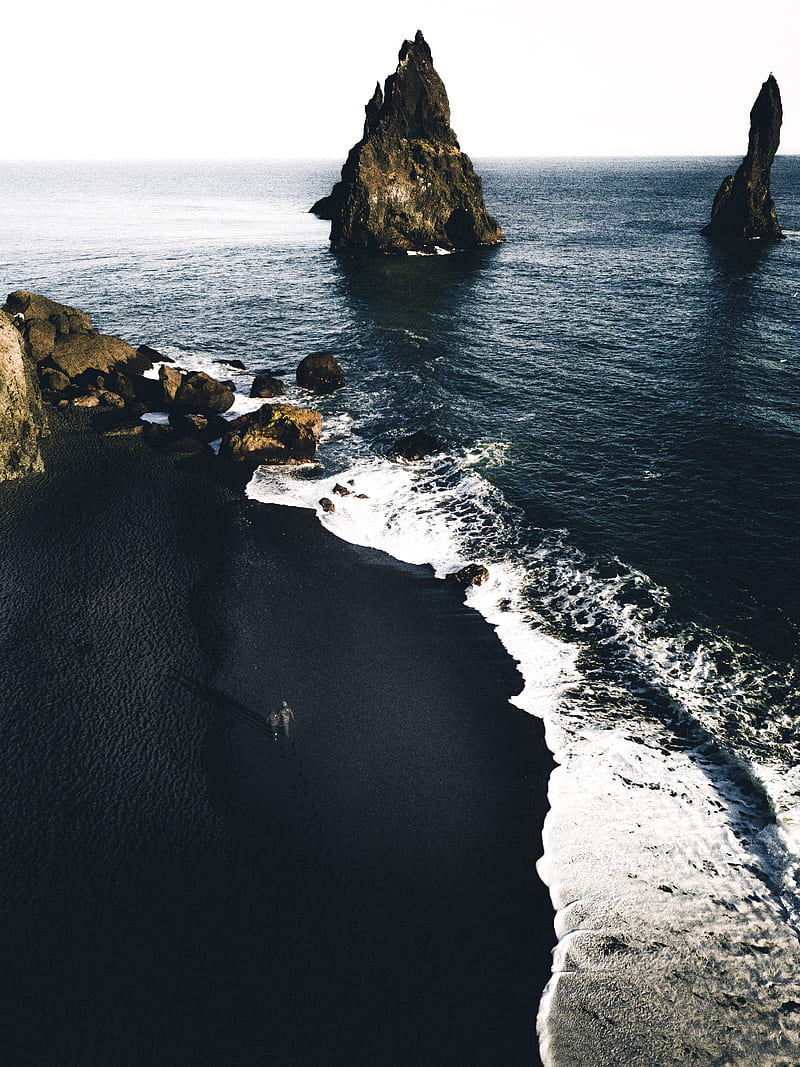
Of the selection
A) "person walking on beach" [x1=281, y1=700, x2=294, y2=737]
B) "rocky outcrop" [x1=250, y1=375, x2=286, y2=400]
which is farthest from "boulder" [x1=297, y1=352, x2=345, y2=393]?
"person walking on beach" [x1=281, y1=700, x2=294, y2=737]

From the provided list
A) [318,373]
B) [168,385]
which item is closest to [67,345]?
[168,385]

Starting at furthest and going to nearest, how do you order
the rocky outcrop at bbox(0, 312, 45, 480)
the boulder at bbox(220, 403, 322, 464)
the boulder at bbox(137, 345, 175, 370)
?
the boulder at bbox(137, 345, 175, 370) < the boulder at bbox(220, 403, 322, 464) < the rocky outcrop at bbox(0, 312, 45, 480)

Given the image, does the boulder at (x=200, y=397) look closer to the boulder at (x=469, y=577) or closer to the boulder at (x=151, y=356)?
the boulder at (x=151, y=356)

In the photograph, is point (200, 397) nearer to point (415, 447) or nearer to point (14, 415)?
point (14, 415)

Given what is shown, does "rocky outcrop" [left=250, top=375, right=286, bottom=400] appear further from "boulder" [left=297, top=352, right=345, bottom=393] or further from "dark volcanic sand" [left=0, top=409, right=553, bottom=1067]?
"dark volcanic sand" [left=0, top=409, right=553, bottom=1067]

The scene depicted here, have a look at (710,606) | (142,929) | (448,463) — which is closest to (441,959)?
(142,929)

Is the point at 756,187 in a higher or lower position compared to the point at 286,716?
higher
